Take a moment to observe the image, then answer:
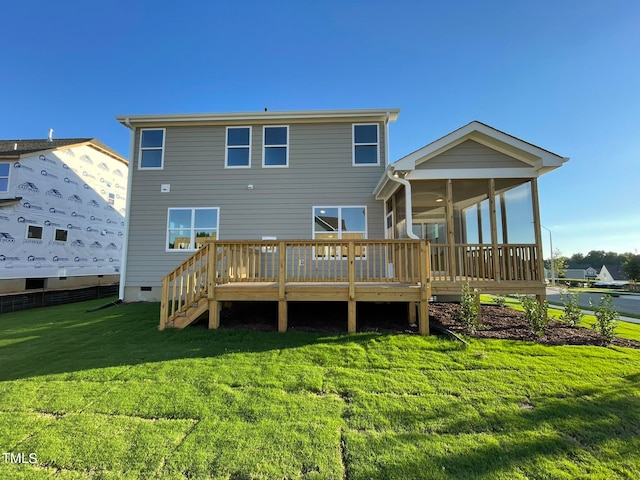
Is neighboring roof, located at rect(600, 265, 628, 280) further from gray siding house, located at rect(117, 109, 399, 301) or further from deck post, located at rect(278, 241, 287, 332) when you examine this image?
deck post, located at rect(278, 241, 287, 332)

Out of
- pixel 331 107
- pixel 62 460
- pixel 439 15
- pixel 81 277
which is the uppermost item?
pixel 439 15

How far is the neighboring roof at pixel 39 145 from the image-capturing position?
1188 centimetres

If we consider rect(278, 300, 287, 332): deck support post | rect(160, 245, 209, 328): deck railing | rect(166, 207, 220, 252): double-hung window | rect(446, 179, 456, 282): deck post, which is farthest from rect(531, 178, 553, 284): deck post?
rect(166, 207, 220, 252): double-hung window

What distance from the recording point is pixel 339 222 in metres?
8.97

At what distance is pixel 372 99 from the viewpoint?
10477mm

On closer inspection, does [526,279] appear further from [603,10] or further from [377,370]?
[603,10]

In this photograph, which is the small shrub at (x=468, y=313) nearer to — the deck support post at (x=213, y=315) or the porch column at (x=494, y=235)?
the porch column at (x=494, y=235)

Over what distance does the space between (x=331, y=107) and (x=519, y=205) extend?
20.0 feet

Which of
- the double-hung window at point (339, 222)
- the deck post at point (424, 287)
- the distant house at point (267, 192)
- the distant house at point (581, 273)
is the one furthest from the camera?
the distant house at point (581, 273)

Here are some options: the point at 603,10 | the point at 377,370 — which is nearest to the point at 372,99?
the point at 603,10

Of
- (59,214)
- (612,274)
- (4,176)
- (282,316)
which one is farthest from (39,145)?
(612,274)

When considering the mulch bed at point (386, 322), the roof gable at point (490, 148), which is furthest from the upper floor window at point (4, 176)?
the roof gable at point (490, 148)

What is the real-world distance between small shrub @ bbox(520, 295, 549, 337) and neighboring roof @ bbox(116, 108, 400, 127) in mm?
6446

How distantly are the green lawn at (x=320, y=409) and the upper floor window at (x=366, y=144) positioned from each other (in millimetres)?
6016
